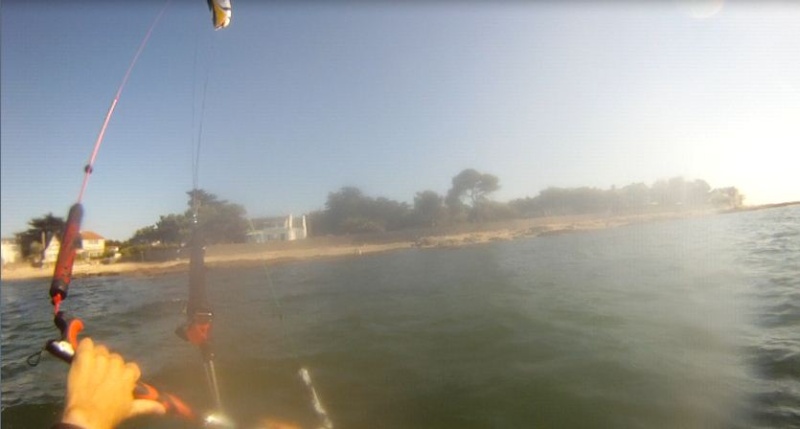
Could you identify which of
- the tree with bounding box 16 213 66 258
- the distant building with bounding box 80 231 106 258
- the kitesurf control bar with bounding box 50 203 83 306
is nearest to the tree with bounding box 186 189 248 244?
the kitesurf control bar with bounding box 50 203 83 306

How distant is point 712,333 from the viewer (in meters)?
6.00

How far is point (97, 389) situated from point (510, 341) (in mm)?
5985

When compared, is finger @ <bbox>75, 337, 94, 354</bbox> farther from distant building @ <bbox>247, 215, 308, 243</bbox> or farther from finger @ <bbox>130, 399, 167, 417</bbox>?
distant building @ <bbox>247, 215, 308, 243</bbox>

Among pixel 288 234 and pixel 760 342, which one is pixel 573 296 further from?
pixel 288 234

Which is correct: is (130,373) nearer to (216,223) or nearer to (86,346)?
(86,346)

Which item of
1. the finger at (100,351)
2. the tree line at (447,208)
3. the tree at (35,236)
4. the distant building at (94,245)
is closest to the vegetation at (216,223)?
the tree line at (447,208)

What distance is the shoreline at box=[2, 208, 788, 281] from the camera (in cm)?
1106

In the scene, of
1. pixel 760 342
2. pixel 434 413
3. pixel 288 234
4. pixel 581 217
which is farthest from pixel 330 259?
pixel 760 342

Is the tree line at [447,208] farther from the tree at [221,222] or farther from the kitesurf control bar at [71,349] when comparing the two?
the kitesurf control bar at [71,349]

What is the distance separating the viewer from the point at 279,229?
355 inches

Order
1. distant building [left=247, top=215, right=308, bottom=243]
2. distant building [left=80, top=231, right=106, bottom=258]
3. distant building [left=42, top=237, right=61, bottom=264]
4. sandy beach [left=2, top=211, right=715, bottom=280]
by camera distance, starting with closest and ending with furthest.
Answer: distant building [left=42, top=237, right=61, bottom=264] → distant building [left=247, top=215, right=308, bottom=243] → sandy beach [left=2, top=211, right=715, bottom=280] → distant building [left=80, top=231, right=106, bottom=258]

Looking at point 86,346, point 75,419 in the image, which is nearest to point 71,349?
point 86,346

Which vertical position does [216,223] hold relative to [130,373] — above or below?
above

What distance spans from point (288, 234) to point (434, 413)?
20.0 ft
